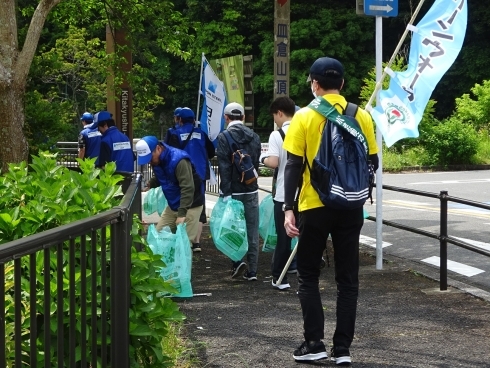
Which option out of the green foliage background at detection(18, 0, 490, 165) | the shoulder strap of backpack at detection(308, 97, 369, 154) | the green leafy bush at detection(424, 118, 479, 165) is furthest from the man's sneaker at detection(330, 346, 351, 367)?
the green foliage background at detection(18, 0, 490, 165)

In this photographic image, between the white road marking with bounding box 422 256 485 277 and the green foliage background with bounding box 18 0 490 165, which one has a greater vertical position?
the green foliage background with bounding box 18 0 490 165

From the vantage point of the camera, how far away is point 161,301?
438 centimetres

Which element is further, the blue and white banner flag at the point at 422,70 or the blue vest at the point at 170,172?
the blue vest at the point at 170,172

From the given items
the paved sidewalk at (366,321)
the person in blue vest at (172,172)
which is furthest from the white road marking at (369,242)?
the person in blue vest at (172,172)

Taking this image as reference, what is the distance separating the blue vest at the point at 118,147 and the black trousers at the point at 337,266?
685 cm

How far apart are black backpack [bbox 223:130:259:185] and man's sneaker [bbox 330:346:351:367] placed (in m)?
3.23

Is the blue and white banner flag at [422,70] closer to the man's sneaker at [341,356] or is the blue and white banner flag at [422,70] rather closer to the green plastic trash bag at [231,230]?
the green plastic trash bag at [231,230]

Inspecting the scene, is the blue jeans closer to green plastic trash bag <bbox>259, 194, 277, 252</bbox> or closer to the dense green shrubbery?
green plastic trash bag <bbox>259, 194, 277, 252</bbox>

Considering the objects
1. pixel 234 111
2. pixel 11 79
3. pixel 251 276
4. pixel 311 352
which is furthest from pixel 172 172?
pixel 311 352

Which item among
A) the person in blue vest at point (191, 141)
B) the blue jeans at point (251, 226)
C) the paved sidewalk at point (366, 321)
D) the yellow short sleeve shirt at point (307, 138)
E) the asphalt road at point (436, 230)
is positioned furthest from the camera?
the person in blue vest at point (191, 141)

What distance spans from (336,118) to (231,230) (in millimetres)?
3237

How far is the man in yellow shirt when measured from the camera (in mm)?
4996

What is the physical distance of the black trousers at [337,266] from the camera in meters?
5.04

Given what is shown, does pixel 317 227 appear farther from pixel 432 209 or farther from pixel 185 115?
pixel 432 209
